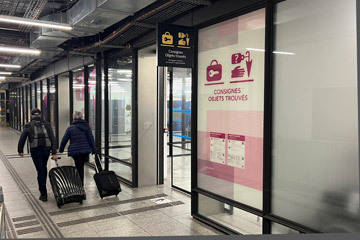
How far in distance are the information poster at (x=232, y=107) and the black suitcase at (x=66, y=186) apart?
208cm

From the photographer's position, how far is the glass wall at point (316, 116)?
2.72 meters

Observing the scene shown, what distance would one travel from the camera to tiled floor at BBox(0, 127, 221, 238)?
423cm

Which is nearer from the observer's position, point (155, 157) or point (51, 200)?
point (51, 200)

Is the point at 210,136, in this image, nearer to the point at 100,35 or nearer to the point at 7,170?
the point at 100,35

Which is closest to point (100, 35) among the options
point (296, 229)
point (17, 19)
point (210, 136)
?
point (17, 19)

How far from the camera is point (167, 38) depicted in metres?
4.58

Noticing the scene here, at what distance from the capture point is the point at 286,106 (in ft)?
10.9

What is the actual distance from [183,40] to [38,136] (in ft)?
9.74

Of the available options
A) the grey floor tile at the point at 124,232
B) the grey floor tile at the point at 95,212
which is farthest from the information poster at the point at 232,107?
the grey floor tile at the point at 95,212

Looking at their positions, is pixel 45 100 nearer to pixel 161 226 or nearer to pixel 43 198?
pixel 43 198

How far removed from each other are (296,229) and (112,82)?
17.8 ft

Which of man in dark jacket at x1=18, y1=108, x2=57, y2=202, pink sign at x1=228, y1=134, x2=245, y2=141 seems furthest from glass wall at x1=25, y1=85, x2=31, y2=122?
pink sign at x1=228, y1=134, x2=245, y2=141

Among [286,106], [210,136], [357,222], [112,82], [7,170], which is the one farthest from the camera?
[7,170]

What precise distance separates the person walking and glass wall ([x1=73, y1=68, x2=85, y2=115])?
385 cm
